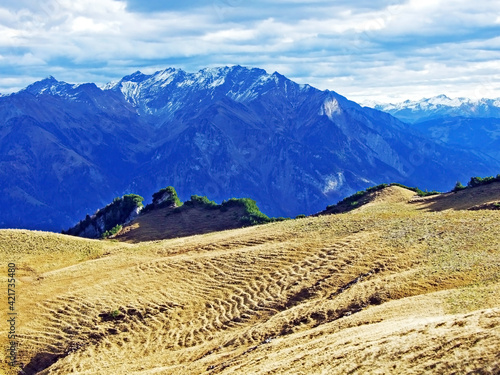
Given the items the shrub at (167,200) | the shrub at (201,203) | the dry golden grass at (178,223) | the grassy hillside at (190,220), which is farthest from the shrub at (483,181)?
the shrub at (167,200)

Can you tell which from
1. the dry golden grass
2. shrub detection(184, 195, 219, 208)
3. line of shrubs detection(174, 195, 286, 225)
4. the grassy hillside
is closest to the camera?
the dry golden grass

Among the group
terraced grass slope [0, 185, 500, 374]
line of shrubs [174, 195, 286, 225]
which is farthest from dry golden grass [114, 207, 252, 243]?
terraced grass slope [0, 185, 500, 374]

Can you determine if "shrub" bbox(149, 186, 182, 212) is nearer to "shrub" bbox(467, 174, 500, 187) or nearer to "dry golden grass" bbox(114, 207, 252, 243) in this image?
"dry golden grass" bbox(114, 207, 252, 243)

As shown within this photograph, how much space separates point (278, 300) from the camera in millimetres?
39781

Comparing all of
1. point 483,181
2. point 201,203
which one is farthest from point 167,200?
point 483,181

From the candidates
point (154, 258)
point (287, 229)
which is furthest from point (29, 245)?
point (287, 229)

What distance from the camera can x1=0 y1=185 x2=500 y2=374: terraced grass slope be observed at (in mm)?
24594

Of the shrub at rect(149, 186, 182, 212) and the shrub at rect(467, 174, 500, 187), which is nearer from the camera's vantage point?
the shrub at rect(467, 174, 500, 187)

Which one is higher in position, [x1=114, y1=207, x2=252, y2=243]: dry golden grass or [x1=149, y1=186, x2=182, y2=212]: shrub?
[x1=149, y1=186, x2=182, y2=212]: shrub

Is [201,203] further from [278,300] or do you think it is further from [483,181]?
[278,300]

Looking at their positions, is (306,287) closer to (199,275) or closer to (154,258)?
(199,275)

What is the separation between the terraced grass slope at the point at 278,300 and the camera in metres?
24.6

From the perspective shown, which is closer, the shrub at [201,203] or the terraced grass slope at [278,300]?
the terraced grass slope at [278,300]

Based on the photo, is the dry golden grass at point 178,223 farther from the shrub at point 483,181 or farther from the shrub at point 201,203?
the shrub at point 483,181
